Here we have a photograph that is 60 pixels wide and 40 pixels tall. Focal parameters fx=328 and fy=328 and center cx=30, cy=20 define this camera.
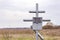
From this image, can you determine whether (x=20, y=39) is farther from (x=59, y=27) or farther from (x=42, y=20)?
(x=59, y=27)

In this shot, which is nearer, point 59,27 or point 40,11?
point 40,11

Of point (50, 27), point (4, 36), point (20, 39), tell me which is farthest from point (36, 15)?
point (50, 27)

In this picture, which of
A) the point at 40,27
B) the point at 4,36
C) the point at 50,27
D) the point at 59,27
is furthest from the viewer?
the point at 59,27

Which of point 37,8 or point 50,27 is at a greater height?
point 37,8

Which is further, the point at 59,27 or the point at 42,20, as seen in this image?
the point at 59,27

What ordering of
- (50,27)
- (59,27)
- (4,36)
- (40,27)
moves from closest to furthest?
(40,27)
(4,36)
(50,27)
(59,27)

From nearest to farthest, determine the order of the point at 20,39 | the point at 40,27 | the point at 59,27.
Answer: the point at 40,27 < the point at 20,39 < the point at 59,27

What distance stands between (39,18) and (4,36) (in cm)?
597

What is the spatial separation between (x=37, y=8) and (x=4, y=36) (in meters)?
5.85

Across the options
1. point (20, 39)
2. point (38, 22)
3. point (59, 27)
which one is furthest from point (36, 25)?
point (59, 27)

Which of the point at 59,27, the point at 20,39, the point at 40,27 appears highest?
the point at 40,27

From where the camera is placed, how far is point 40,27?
1250 cm

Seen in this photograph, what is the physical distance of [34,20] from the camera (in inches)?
496

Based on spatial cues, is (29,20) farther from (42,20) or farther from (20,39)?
(20,39)
